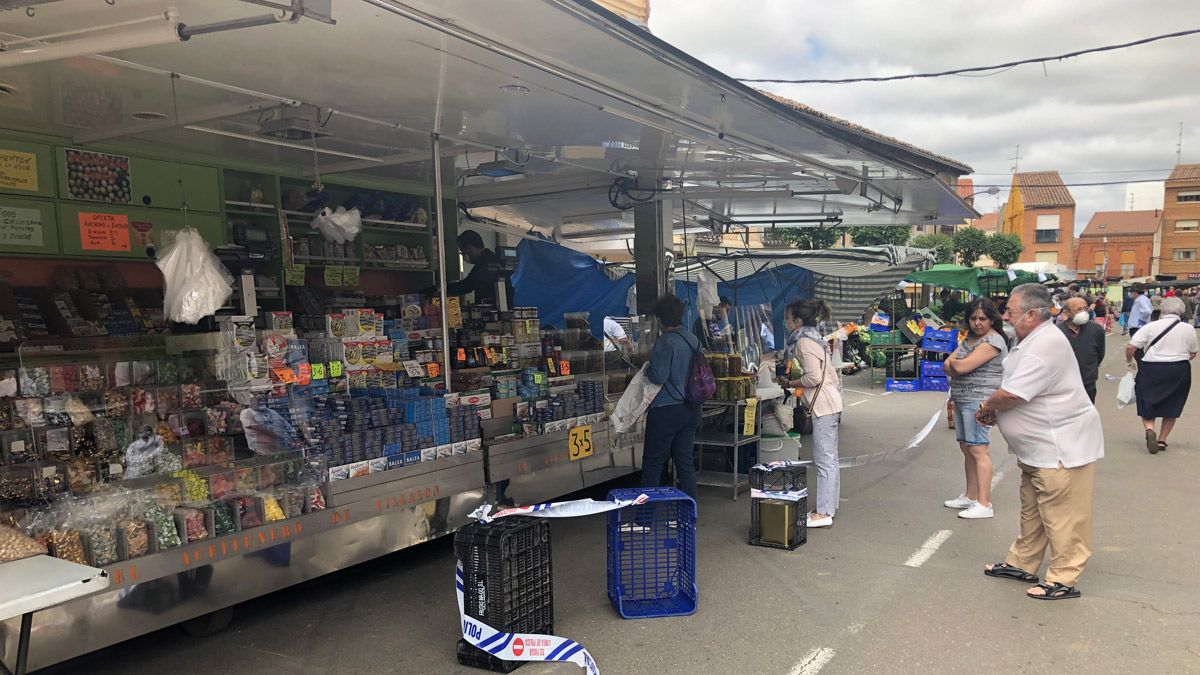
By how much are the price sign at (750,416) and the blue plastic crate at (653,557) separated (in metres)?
2.58

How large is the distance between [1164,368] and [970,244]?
32132 millimetres

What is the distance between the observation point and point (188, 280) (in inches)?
185

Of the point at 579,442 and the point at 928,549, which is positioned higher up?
the point at 579,442

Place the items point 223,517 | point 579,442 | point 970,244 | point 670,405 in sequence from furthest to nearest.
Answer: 1. point 970,244
2. point 579,442
3. point 670,405
4. point 223,517

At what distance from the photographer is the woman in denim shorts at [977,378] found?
5.85 metres

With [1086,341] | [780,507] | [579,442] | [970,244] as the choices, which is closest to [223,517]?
[579,442]

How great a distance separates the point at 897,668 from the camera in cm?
376

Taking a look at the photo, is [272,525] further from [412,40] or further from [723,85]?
[723,85]

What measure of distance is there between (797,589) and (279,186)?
5930 millimetres

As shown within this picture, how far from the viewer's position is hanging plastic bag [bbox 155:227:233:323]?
4.68m

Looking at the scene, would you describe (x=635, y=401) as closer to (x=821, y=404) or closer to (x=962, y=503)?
(x=821, y=404)

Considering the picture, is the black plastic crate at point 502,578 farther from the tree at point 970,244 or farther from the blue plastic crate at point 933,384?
the tree at point 970,244

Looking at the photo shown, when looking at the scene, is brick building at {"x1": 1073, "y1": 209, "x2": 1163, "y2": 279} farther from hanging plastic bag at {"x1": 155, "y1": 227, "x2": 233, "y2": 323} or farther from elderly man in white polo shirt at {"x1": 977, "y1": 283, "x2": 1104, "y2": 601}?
hanging plastic bag at {"x1": 155, "y1": 227, "x2": 233, "y2": 323}

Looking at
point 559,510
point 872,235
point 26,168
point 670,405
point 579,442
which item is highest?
point 872,235
